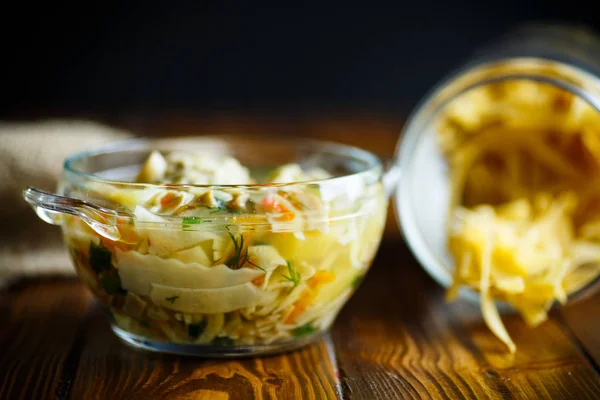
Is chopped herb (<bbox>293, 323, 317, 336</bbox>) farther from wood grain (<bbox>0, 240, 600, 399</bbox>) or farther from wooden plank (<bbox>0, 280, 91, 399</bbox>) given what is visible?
wooden plank (<bbox>0, 280, 91, 399</bbox>)

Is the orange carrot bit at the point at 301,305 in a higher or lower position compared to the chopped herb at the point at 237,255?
lower

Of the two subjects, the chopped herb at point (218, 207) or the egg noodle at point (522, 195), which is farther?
the egg noodle at point (522, 195)

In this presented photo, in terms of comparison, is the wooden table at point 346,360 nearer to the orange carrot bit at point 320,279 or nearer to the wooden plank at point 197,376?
the wooden plank at point 197,376

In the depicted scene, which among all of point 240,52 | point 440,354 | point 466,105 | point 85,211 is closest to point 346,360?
point 440,354

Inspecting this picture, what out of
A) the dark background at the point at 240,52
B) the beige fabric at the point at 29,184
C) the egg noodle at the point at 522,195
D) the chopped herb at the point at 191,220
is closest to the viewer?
the chopped herb at the point at 191,220

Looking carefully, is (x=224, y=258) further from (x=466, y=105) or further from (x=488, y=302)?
(x=466, y=105)

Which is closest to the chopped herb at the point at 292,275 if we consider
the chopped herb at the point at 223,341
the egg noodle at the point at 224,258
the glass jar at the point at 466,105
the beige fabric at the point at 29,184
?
the egg noodle at the point at 224,258

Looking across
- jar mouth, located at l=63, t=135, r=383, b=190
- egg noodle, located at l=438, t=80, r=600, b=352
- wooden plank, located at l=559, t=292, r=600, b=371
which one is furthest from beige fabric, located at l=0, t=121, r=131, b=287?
wooden plank, located at l=559, t=292, r=600, b=371
